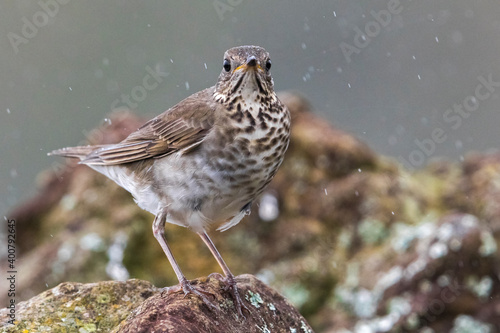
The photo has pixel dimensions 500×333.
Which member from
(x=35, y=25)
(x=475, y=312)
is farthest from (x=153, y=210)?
(x=35, y=25)

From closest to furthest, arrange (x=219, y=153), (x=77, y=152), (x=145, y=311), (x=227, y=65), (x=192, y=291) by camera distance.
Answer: (x=145, y=311) < (x=192, y=291) < (x=219, y=153) < (x=227, y=65) < (x=77, y=152)

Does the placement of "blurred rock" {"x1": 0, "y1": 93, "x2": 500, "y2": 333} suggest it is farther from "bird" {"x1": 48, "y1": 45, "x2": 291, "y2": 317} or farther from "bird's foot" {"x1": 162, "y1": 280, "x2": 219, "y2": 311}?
"bird's foot" {"x1": 162, "y1": 280, "x2": 219, "y2": 311}

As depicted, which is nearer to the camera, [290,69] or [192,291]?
[192,291]

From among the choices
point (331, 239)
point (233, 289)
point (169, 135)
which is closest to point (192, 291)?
point (233, 289)

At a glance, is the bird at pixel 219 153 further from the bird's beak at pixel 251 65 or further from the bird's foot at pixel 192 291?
the bird's foot at pixel 192 291

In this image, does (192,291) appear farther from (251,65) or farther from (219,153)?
(251,65)

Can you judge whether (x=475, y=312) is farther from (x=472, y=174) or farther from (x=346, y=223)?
(x=472, y=174)

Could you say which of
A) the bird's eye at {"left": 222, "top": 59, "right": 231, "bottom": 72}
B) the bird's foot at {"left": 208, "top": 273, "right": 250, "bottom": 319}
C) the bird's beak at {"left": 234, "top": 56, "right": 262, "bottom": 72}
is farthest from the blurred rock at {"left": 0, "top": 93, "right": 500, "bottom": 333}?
the bird's beak at {"left": 234, "top": 56, "right": 262, "bottom": 72}

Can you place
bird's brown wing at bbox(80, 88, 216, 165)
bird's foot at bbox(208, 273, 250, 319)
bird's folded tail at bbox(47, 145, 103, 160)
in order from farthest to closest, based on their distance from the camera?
bird's folded tail at bbox(47, 145, 103, 160) < bird's brown wing at bbox(80, 88, 216, 165) < bird's foot at bbox(208, 273, 250, 319)
